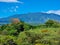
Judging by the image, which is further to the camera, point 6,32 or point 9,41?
point 6,32

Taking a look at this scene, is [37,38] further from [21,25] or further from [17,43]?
[21,25]

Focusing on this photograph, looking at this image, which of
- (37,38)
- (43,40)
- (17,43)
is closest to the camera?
(43,40)

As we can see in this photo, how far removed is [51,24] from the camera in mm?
51250

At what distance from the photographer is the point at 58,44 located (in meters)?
26.9

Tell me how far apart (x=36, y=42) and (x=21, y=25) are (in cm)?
2200

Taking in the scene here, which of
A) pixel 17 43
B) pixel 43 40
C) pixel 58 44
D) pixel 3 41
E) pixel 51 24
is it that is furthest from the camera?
pixel 51 24

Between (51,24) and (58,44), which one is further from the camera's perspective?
(51,24)

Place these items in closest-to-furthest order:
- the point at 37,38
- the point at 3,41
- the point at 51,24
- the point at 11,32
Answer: the point at 37,38 < the point at 3,41 < the point at 11,32 < the point at 51,24

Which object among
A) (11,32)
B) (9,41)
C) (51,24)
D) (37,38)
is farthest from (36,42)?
(51,24)

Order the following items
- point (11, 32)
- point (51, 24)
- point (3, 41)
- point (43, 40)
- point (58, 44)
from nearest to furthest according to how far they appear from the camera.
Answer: point (58, 44) < point (43, 40) < point (3, 41) < point (11, 32) < point (51, 24)

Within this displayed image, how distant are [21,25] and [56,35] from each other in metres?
23.0

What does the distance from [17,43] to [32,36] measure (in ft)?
9.07

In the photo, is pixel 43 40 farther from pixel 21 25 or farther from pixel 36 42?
pixel 21 25

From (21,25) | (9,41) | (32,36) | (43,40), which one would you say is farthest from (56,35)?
(21,25)
